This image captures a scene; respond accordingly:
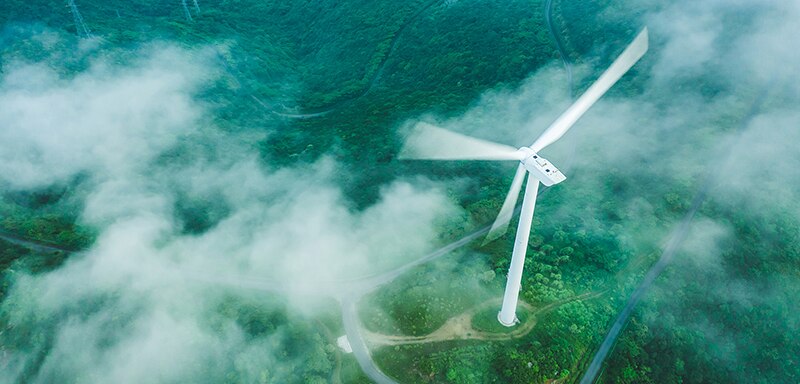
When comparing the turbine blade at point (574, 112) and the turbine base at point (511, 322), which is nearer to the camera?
the turbine blade at point (574, 112)

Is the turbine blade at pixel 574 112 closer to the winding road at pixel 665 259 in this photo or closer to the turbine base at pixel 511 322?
the turbine base at pixel 511 322

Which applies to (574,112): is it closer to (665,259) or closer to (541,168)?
(541,168)

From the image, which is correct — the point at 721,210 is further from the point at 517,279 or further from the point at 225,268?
the point at 225,268

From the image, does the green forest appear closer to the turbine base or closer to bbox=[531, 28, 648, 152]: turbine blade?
the turbine base

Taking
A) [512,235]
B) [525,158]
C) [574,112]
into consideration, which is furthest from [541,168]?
[512,235]

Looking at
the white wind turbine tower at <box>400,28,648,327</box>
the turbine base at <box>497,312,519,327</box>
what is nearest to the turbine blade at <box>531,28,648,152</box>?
the white wind turbine tower at <box>400,28,648,327</box>

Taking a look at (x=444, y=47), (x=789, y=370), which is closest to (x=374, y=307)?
(x=789, y=370)

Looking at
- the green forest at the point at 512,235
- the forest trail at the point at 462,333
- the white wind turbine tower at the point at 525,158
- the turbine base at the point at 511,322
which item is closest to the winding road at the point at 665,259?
the green forest at the point at 512,235
